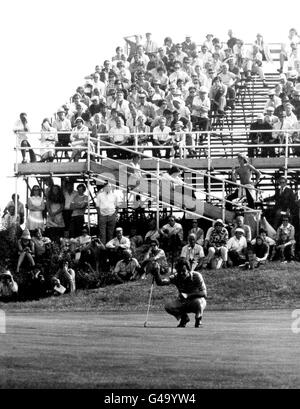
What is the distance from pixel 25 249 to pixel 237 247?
467 centimetres

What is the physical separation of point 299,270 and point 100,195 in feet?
16.4

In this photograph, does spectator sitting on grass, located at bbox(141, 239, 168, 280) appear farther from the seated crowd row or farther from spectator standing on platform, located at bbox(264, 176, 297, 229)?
spectator standing on platform, located at bbox(264, 176, 297, 229)

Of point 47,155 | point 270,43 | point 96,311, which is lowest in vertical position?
point 96,311

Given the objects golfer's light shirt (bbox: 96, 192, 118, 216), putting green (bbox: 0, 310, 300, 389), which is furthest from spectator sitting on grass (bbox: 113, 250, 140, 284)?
putting green (bbox: 0, 310, 300, 389)

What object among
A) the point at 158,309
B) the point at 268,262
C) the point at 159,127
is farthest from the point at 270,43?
the point at 158,309

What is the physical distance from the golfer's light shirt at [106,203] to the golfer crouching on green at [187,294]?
728 cm

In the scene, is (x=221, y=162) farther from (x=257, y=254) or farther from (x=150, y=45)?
(x=150, y=45)

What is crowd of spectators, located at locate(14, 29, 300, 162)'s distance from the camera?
31.4 meters

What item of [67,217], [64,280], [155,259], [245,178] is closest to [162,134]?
[245,178]

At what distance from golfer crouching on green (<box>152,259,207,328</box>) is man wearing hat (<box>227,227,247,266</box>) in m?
5.18

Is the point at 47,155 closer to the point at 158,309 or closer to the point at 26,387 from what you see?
the point at 158,309

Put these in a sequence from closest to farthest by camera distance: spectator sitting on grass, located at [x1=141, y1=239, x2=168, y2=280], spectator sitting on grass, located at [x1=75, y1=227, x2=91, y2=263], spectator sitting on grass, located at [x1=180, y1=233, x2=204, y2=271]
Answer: spectator sitting on grass, located at [x1=141, y1=239, x2=168, y2=280]
spectator sitting on grass, located at [x1=180, y1=233, x2=204, y2=271]
spectator sitting on grass, located at [x1=75, y1=227, x2=91, y2=263]

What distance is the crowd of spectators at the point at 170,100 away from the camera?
3142cm

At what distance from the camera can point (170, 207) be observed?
3147cm
